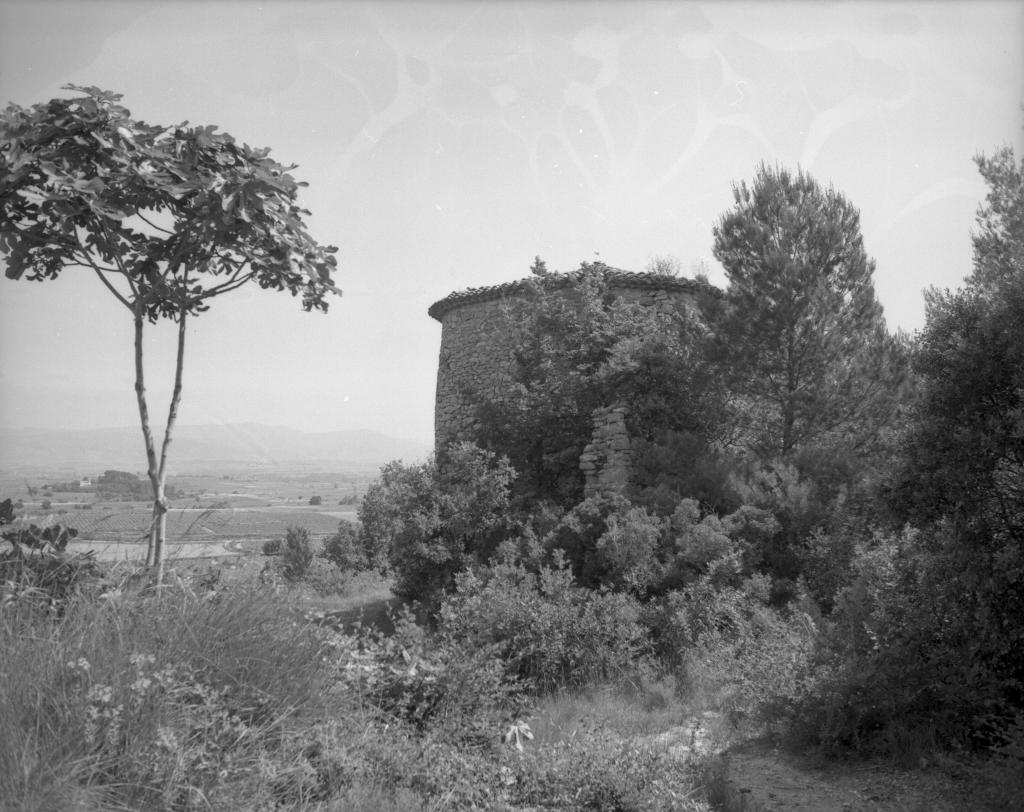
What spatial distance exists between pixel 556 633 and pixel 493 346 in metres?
9.45

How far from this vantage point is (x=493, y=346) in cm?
1571

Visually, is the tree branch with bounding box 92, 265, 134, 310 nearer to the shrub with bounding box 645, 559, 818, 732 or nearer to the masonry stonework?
the shrub with bounding box 645, 559, 818, 732

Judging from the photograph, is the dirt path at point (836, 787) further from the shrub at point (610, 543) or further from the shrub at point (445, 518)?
the shrub at point (445, 518)

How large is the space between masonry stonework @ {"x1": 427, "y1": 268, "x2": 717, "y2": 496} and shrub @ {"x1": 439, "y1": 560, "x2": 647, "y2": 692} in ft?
13.5

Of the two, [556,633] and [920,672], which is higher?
[920,672]

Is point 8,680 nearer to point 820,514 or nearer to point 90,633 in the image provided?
point 90,633

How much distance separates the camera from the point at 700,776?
424 centimetres

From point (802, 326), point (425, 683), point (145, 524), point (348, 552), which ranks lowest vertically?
point (348, 552)

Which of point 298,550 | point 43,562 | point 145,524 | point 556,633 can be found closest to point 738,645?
point 556,633

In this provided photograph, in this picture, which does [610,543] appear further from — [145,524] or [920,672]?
[145,524]

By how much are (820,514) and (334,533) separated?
14.6 meters

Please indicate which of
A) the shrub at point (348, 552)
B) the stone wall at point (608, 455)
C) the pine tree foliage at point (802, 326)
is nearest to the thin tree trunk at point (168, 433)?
the stone wall at point (608, 455)

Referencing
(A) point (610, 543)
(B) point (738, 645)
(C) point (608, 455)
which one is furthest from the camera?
(C) point (608, 455)

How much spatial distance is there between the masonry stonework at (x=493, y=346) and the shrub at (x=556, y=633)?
4129 mm
